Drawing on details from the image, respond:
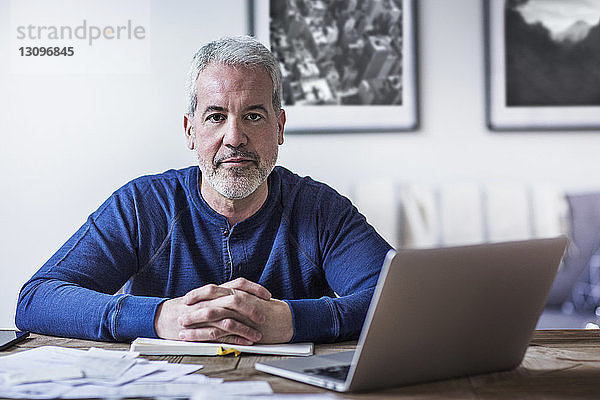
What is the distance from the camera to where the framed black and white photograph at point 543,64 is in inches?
114

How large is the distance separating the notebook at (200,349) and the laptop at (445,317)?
13 centimetres

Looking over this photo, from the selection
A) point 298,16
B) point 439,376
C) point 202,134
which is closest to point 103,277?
point 202,134

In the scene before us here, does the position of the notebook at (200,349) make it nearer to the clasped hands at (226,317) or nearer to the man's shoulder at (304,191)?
the clasped hands at (226,317)

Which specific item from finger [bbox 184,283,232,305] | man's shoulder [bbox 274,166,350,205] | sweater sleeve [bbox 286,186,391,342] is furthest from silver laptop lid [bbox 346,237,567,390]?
man's shoulder [bbox 274,166,350,205]

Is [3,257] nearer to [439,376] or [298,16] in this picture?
[298,16]

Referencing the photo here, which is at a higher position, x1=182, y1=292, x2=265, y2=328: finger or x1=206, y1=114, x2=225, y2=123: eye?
x1=206, y1=114, x2=225, y2=123: eye

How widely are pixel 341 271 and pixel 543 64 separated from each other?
5.23ft

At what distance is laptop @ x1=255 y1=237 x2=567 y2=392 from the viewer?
0.93m

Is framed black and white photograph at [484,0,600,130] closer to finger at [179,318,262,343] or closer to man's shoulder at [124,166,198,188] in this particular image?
man's shoulder at [124,166,198,188]

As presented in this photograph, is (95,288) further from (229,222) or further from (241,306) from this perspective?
(241,306)

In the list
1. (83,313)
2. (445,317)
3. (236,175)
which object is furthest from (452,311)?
(236,175)

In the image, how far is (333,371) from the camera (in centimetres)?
105

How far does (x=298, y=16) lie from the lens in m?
2.84

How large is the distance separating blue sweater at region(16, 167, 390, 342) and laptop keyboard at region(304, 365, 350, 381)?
0.62 m
